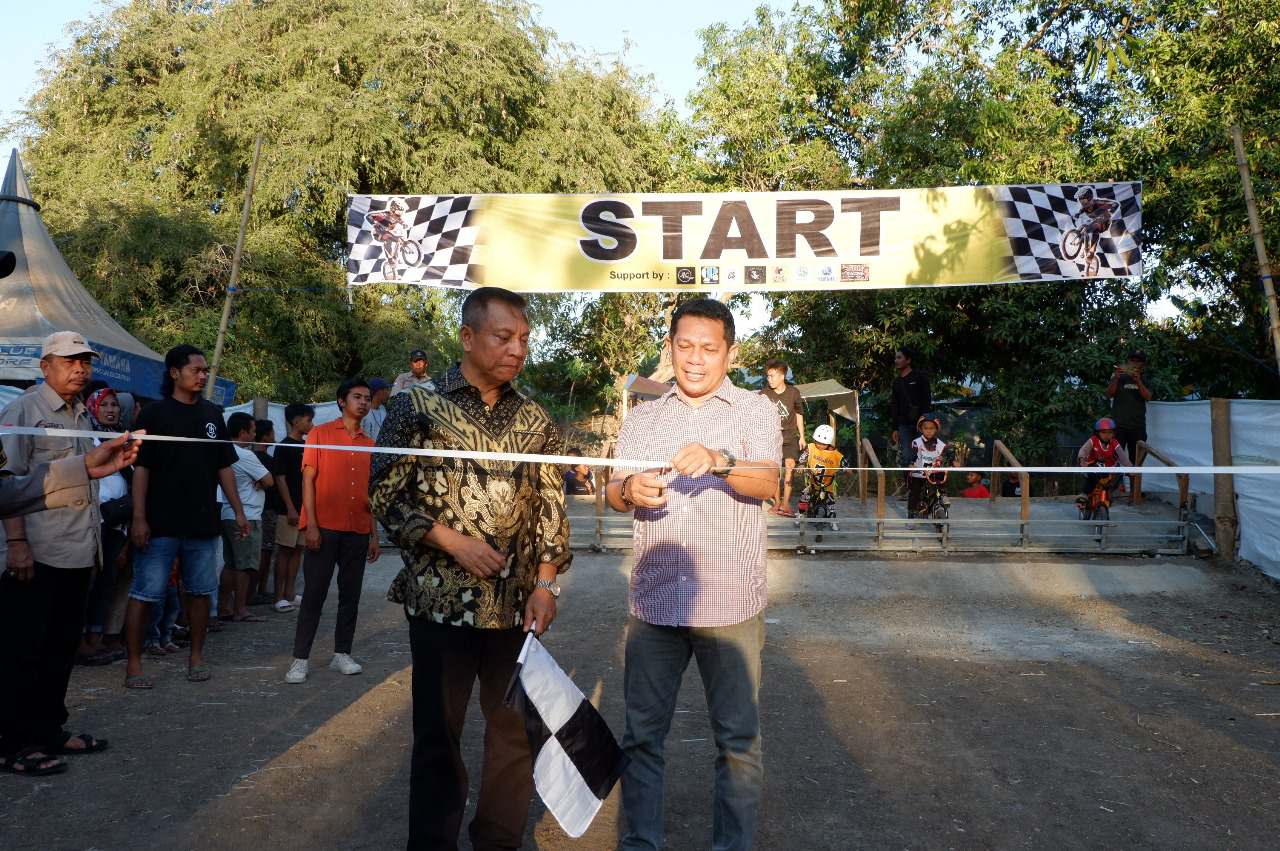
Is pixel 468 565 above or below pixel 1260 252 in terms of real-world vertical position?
below

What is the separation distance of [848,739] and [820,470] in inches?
256

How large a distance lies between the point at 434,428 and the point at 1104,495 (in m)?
10.1

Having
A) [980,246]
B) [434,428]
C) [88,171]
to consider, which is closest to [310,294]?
[88,171]

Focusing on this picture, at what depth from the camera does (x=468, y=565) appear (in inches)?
123

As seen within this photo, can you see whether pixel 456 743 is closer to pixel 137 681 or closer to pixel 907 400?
pixel 137 681

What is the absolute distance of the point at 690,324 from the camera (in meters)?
3.29

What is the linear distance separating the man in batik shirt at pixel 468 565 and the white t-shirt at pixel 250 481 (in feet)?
18.6

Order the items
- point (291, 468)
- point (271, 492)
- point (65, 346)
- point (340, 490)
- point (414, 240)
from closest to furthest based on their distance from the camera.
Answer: point (65, 346), point (340, 490), point (291, 468), point (271, 492), point (414, 240)

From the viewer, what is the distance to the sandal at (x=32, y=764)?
443 centimetres

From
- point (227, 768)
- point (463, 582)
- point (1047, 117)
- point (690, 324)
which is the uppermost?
point (1047, 117)

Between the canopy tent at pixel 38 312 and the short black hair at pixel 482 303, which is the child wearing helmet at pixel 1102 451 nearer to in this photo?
the short black hair at pixel 482 303

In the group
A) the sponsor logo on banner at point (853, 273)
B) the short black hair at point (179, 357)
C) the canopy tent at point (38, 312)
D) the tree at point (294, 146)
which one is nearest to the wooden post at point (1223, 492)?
the sponsor logo on banner at point (853, 273)

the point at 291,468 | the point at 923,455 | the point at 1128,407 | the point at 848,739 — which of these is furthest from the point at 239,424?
the point at 1128,407

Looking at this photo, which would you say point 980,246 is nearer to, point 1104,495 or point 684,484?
point 1104,495
